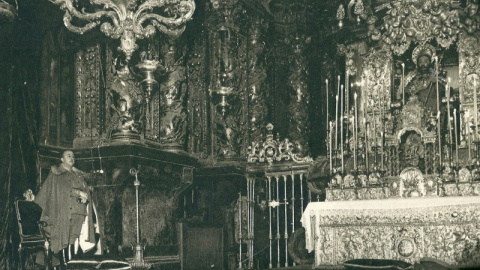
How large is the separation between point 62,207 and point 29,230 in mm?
635

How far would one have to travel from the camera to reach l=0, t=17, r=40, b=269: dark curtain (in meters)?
10.6

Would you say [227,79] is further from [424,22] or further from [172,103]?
[424,22]

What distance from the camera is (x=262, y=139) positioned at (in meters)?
13.6

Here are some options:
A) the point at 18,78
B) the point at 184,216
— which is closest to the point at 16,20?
the point at 18,78

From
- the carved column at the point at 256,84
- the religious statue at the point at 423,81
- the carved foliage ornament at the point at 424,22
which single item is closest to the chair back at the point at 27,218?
the carved column at the point at 256,84

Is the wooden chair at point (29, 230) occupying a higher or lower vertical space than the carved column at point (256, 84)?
lower

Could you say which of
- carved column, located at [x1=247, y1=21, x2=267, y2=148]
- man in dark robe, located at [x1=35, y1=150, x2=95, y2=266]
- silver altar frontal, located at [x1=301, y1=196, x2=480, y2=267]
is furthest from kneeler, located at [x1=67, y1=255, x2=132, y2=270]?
carved column, located at [x1=247, y1=21, x2=267, y2=148]

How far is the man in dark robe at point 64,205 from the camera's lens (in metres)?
10.8

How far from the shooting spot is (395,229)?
1051cm

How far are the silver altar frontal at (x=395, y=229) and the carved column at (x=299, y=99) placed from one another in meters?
2.46

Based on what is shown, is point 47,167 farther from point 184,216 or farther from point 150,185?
point 184,216

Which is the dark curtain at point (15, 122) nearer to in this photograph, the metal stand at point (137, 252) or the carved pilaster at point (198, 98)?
the metal stand at point (137, 252)

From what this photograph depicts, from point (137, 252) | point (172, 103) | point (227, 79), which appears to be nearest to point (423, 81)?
point (227, 79)

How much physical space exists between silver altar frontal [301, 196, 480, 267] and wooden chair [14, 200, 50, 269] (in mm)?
3561
